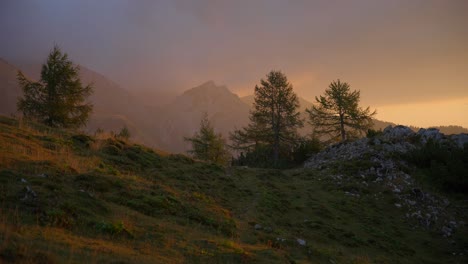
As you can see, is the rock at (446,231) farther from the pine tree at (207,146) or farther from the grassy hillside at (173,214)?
the pine tree at (207,146)

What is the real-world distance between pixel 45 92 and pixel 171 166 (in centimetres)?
2068

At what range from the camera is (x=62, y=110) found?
3064 centimetres

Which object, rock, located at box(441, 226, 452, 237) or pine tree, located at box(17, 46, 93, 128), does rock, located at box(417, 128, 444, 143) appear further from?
pine tree, located at box(17, 46, 93, 128)

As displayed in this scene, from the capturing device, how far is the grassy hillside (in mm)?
6636

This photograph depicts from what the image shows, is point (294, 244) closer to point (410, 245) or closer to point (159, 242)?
point (159, 242)

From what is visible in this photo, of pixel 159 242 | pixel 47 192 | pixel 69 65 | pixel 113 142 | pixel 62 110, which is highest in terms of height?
pixel 69 65

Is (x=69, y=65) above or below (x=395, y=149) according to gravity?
above

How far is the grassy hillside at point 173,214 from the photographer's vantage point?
6636 millimetres

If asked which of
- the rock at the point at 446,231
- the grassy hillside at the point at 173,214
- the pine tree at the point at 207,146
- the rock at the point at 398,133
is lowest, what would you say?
the rock at the point at 446,231

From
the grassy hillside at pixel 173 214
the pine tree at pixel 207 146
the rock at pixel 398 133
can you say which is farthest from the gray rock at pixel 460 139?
the pine tree at pixel 207 146

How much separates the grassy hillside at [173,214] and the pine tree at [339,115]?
23.7 meters

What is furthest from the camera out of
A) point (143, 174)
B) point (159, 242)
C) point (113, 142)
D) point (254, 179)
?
point (254, 179)

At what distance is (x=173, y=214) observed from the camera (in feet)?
33.9

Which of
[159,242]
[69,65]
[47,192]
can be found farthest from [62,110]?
[159,242]
